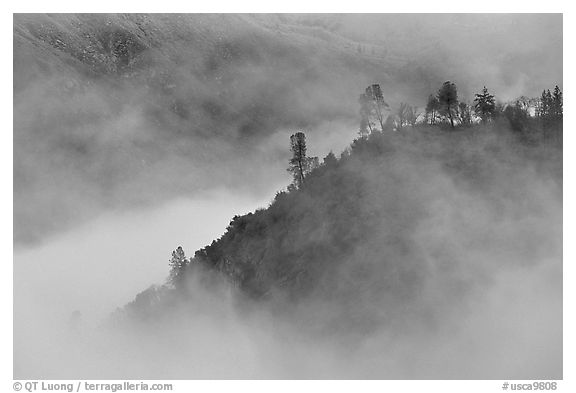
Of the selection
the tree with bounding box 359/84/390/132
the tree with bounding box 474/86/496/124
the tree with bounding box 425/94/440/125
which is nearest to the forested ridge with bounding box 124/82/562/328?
the tree with bounding box 474/86/496/124

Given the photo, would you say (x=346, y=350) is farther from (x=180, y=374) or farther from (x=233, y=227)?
(x=233, y=227)

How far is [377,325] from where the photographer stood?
7294 centimetres

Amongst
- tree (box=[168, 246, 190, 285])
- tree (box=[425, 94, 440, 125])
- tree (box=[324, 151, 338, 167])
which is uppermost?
tree (box=[425, 94, 440, 125])

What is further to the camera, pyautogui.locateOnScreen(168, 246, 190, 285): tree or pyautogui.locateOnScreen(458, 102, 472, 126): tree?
pyautogui.locateOnScreen(168, 246, 190, 285): tree

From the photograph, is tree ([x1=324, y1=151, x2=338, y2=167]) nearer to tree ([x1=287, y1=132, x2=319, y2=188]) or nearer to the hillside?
the hillside

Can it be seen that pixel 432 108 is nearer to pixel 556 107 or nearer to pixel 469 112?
pixel 469 112

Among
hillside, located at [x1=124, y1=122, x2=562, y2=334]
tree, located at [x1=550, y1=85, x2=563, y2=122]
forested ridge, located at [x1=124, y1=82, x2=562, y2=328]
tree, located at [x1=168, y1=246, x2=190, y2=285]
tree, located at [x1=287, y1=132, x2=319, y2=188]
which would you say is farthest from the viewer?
tree, located at [x1=168, y1=246, x2=190, y2=285]

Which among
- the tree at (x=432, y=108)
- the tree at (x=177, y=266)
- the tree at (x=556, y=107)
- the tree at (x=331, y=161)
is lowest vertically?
the tree at (x=177, y=266)

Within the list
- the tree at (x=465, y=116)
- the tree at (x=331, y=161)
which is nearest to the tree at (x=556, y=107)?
the tree at (x=465, y=116)

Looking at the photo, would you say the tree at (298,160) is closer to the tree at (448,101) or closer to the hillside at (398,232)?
the hillside at (398,232)

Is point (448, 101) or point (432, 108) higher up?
point (448, 101)

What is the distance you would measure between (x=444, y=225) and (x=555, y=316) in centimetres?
1941

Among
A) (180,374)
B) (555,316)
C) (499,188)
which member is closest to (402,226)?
(499,188)

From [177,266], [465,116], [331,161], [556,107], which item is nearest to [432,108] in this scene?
[465,116]
